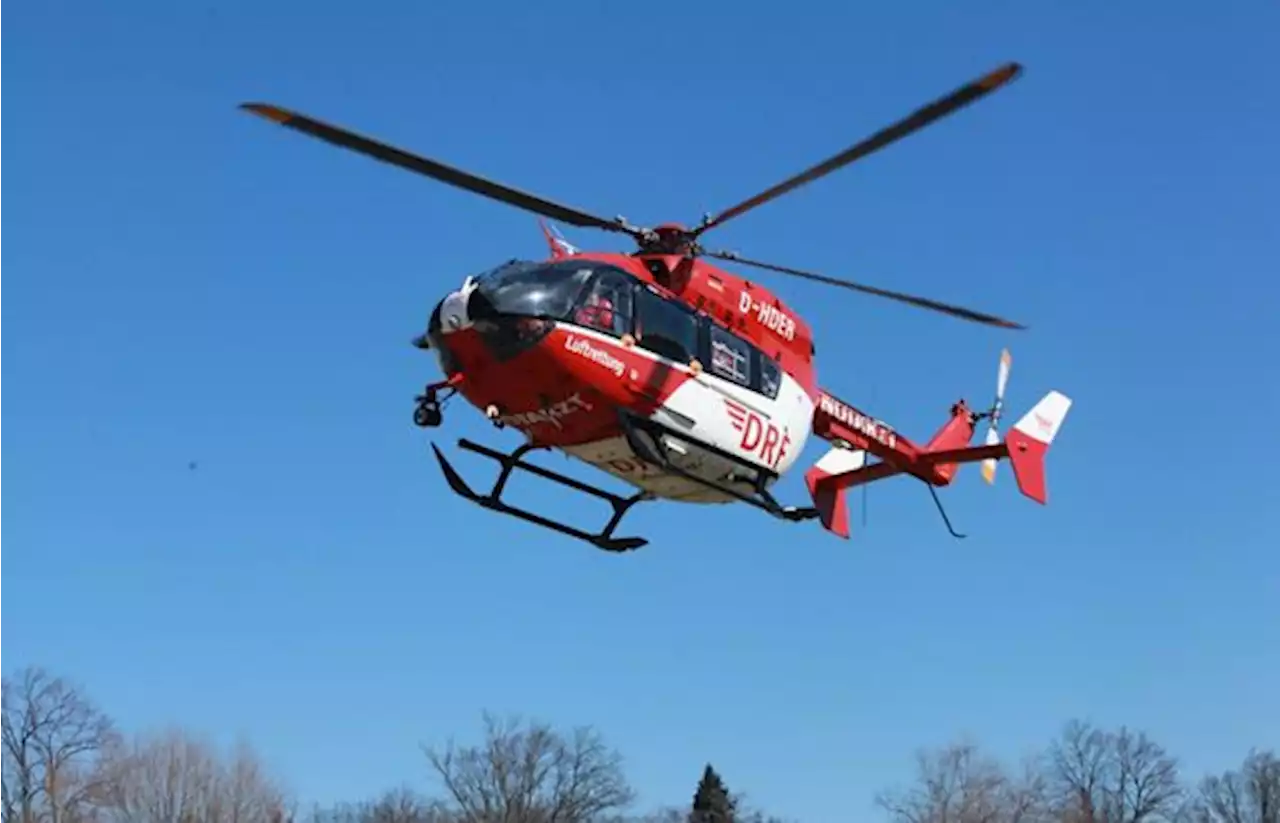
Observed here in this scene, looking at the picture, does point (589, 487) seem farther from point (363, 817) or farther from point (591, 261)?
point (363, 817)

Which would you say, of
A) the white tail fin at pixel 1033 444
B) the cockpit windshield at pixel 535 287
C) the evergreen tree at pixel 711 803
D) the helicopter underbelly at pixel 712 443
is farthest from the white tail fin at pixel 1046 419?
the evergreen tree at pixel 711 803

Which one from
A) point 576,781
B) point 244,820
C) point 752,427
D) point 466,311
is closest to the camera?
point 466,311

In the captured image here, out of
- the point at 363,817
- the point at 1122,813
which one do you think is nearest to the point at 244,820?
the point at 363,817

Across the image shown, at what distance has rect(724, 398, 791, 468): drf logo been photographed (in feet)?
74.4

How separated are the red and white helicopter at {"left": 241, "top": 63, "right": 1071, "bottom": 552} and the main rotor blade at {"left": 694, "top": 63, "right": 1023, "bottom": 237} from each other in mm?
21

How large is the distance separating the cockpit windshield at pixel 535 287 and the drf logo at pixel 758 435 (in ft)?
9.83

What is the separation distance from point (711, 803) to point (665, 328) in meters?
76.7

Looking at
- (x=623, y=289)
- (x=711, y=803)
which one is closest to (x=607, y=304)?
(x=623, y=289)

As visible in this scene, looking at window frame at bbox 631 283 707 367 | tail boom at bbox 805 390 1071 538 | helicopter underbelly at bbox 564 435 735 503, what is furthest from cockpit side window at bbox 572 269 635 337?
tail boom at bbox 805 390 1071 538

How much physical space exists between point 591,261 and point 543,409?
205 centimetres

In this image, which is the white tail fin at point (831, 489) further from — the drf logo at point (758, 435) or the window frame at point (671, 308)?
the window frame at point (671, 308)

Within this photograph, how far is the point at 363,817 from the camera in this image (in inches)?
4252

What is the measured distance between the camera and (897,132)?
67.9 feet

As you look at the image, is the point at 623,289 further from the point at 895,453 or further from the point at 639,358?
the point at 895,453
